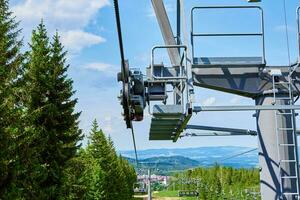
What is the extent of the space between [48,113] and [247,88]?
15641 millimetres

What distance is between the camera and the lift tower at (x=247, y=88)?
33.5 feet

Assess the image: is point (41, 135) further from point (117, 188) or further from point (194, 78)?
point (117, 188)

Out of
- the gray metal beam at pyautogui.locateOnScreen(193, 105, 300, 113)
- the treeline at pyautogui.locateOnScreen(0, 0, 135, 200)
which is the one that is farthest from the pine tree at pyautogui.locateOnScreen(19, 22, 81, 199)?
the gray metal beam at pyautogui.locateOnScreen(193, 105, 300, 113)

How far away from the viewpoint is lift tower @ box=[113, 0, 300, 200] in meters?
10.2

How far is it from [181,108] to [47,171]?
1561 cm

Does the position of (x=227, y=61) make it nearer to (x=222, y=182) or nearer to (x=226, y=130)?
(x=226, y=130)

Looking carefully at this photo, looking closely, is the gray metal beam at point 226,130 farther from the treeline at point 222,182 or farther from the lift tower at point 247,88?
the treeline at point 222,182

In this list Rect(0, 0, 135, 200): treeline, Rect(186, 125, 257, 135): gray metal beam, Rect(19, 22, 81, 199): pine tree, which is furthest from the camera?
Rect(19, 22, 81, 199): pine tree

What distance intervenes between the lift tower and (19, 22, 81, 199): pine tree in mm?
12705

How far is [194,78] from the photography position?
10555 millimetres

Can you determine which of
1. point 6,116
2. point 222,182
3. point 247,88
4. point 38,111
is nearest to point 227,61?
point 247,88

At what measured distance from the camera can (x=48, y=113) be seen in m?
25.0

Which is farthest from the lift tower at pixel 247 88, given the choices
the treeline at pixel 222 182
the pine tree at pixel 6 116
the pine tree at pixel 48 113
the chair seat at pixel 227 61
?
the treeline at pixel 222 182

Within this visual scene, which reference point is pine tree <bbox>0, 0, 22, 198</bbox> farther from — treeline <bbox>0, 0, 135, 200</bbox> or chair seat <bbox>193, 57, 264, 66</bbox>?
chair seat <bbox>193, 57, 264, 66</bbox>
